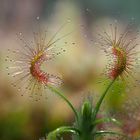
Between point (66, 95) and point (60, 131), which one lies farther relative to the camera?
point (66, 95)

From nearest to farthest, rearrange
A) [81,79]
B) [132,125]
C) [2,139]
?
[132,125]
[2,139]
[81,79]

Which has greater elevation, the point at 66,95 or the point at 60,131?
the point at 66,95

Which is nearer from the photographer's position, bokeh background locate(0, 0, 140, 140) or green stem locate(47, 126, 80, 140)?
green stem locate(47, 126, 80, 140)

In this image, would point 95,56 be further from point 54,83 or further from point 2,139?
point 54,83

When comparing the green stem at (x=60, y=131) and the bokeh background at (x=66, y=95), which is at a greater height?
the bokeh background at (x=66, y=95)

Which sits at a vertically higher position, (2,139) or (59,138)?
(2,139)

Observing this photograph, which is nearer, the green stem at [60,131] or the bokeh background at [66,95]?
the green stem at [60,131]

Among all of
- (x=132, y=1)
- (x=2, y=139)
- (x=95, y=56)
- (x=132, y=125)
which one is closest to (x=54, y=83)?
(x=132, y=125)

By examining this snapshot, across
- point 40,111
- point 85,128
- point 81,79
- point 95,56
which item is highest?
point 95,56

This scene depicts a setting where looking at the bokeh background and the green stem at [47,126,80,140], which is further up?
the bokeh background

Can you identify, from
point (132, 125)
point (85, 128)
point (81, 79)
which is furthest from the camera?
point (81, 79)

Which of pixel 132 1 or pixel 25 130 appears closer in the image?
pixel 25 130
